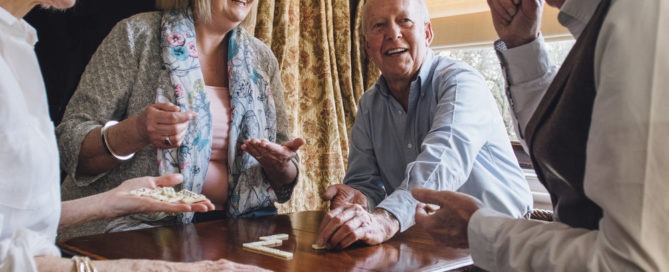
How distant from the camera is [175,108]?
5.60ft

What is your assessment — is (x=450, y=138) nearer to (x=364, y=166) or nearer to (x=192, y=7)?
(x=364, y=166)

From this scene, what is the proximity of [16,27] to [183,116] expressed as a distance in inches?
26.6

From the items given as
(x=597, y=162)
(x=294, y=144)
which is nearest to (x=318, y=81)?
(x=294, y=144)

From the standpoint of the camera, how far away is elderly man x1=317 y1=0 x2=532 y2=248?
1.81 meters

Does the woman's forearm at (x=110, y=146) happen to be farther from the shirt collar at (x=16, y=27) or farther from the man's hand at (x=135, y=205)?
the shirt collar at (x=16, y=27)

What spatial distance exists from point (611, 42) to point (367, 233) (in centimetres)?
86

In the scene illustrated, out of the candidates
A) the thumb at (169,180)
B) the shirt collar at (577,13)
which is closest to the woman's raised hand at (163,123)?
the thumb at (169,180)

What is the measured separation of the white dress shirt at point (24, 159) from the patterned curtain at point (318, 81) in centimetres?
187

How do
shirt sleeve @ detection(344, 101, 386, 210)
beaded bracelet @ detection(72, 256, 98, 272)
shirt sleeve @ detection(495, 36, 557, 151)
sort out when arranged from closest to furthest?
1. beaded bracelet @ detection(72, 256, 98, 272)
2. shirt sleeve @ detection(495, 36, 557, 151)
3. shirt sleeve @ detection(344, 101, 386, 210)

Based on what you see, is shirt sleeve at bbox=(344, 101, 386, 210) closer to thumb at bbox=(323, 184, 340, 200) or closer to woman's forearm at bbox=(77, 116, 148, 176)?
thumb at bbox=(323, 184, 340, 200)

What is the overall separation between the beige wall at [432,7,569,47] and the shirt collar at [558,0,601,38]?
80.4 inches

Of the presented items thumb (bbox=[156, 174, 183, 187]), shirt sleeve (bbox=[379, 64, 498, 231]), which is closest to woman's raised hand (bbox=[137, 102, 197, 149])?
thumb (bbox=[156, 174, 183, 187])

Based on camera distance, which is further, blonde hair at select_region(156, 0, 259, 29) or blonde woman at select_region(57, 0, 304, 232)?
blonde hair at select_region(156, 0, 259, 29)

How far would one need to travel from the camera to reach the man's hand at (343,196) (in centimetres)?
198
